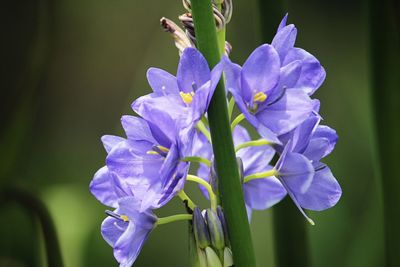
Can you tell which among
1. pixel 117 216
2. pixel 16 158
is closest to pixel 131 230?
pixel 117 216

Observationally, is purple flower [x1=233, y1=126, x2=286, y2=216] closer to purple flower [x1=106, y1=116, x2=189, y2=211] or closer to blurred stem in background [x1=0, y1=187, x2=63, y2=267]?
purple flower [x1=106, y1=116, x2=189, y2=211]

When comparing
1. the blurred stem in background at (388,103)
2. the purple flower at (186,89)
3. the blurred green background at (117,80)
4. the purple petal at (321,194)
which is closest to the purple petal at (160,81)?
the purple flower at (186,89)

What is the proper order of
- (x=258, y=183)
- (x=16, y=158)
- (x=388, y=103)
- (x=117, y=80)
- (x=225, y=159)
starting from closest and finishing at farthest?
(x=225, y=159), (x=258, y=183), (x=388, y=103), (x=16, y=158), (x=117, y=80)

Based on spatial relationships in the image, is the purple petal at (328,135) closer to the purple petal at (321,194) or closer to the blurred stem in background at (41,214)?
the purple petal at (321,194)

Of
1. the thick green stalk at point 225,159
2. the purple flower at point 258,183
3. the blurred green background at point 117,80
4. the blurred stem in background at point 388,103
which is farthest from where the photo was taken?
the blurred green background at point 117,80

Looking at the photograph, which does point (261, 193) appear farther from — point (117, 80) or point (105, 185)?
point (117, 80)

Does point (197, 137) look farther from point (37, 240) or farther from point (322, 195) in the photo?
point (37, 240)
